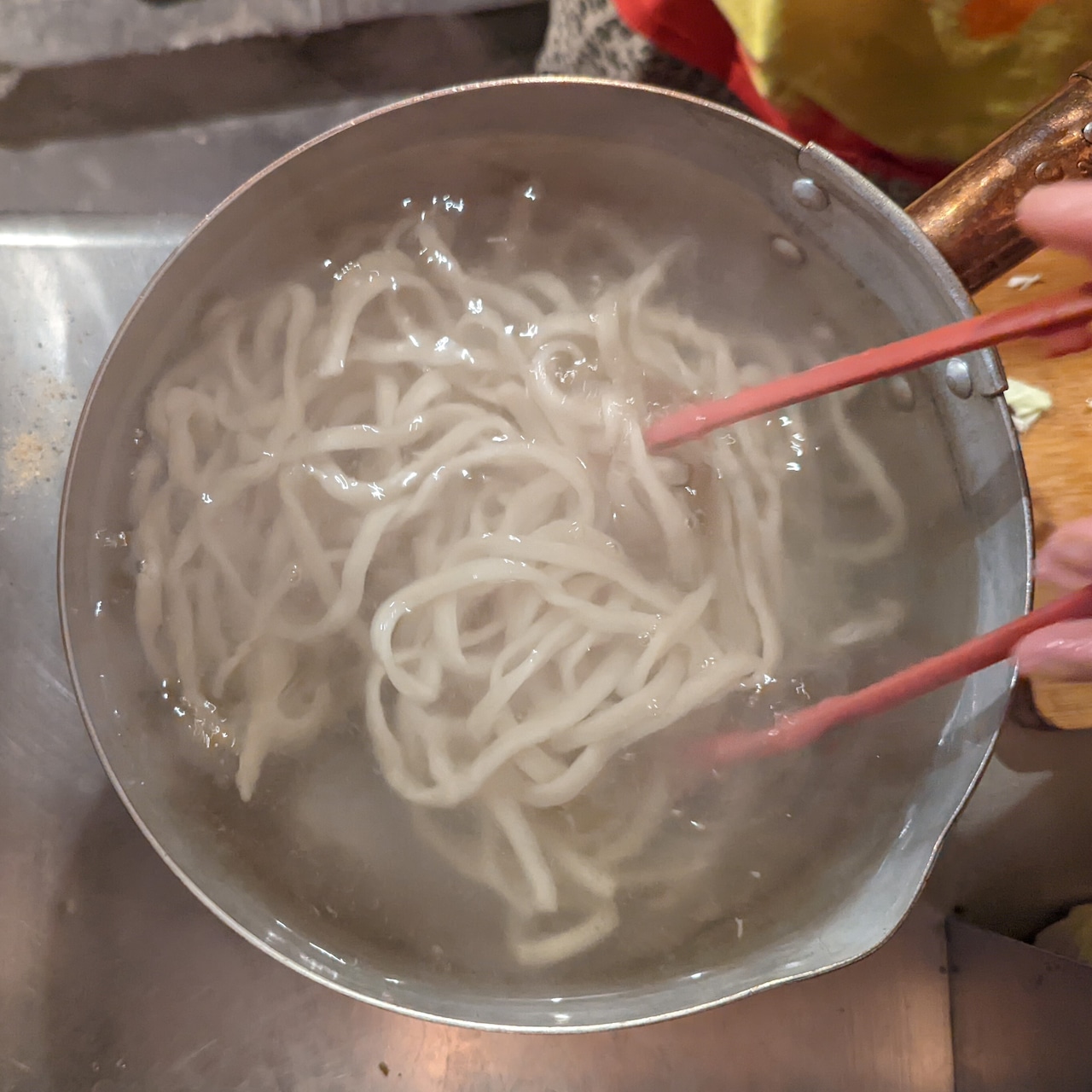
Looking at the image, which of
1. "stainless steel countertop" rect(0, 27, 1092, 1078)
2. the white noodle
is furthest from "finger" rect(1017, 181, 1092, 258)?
"stainless steel countertop" rect(0, 27, 1092, 1078)

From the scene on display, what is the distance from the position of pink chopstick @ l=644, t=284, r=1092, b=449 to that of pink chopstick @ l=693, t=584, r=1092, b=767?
Result: 22 centimetres

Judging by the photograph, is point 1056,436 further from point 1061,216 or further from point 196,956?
point 196,956

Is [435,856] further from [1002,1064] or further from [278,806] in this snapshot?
[1002,1064]

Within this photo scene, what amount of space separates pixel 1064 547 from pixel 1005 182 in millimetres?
321

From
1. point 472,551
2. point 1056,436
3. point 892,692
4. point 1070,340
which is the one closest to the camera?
point 1070,340

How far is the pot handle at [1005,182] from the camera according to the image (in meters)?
0.73

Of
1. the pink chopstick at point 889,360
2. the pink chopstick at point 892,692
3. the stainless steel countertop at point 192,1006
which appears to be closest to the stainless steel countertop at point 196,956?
the stainless steel countertop at point 192,1006

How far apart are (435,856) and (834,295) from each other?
2.56 ft

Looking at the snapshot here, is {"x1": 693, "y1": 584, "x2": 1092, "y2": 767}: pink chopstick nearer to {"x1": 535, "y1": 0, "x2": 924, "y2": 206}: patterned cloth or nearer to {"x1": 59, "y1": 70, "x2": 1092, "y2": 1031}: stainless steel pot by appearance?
{"x1": 59, "y1": 70, "x2": 1092, "y2": 1031}: stainless steel pot

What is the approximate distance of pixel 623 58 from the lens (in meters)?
1.18

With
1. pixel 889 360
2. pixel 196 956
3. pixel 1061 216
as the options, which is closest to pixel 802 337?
pixel 889 360

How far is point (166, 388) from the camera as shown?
951 mm

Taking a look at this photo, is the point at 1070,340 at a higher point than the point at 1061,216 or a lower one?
lower

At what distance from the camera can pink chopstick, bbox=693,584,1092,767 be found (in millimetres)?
729
